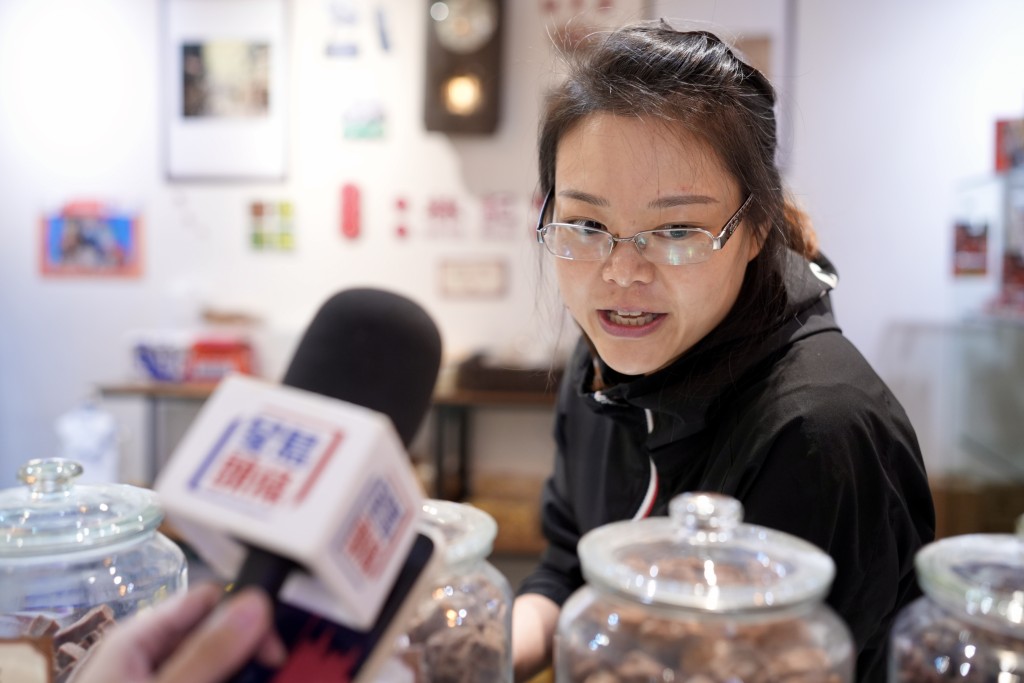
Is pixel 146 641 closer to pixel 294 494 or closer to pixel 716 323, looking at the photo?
pixel 294 494

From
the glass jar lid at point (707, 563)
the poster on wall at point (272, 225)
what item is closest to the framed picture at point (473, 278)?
the poster on wall at point (272, 225)

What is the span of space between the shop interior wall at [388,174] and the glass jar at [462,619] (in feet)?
9.73

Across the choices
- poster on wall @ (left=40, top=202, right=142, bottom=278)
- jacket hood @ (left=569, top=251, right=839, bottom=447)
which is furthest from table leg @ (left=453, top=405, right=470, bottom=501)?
jacket hood @ (left=569, top=251, right=839, bottom=447)

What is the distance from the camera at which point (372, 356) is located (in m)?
0.64

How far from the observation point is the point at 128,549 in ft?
2.26

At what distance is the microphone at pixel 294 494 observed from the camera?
445mm

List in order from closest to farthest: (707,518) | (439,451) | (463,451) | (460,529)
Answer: (707,518) < (460,529) < (439,451) < (463,451)

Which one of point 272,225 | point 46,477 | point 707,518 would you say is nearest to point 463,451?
point 272,225

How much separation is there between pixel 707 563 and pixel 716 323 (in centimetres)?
55

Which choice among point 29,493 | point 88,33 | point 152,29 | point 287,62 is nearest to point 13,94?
point 88,33

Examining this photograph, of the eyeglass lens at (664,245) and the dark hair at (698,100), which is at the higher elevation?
the dark hair at (698,100)

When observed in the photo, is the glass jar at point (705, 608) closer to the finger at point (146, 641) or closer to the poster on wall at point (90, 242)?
the finger at point (146, 641)

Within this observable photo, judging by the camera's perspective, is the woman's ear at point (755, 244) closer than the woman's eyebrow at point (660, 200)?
No

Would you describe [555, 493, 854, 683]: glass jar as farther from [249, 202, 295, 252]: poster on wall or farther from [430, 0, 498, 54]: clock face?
[249, 202, 295, 252]: poster on wall
